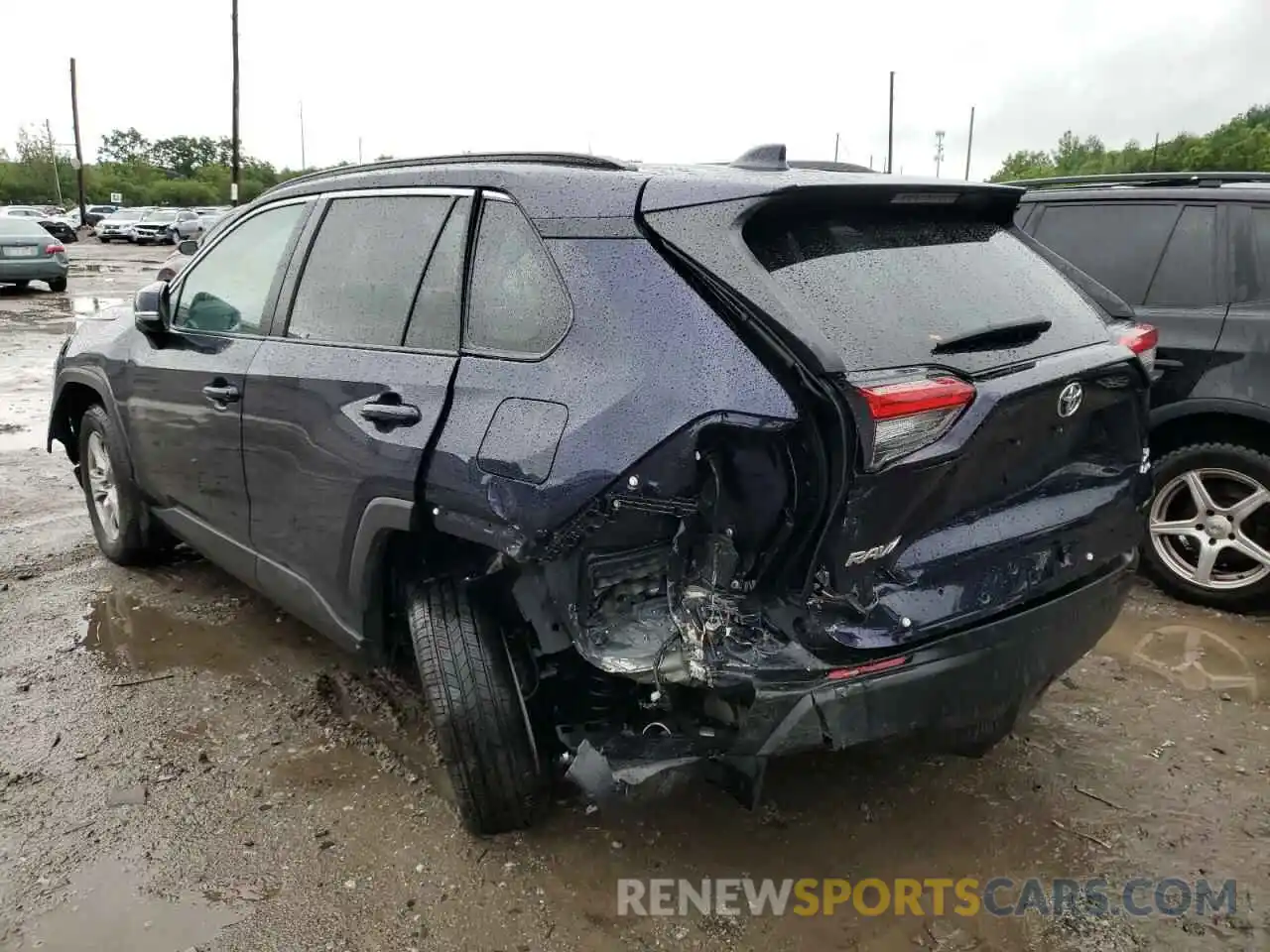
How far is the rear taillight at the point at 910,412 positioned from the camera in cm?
214

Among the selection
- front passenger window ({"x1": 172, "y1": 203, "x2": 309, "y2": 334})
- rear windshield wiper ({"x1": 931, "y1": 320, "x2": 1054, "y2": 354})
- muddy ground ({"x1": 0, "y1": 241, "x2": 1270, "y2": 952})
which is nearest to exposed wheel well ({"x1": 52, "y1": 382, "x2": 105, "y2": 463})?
front passenger window ({"x1": 172, "y1": 203, "x2": 309, "y2": 334})

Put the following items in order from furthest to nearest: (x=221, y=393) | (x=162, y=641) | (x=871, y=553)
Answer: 1. (x=162, y=641)
2. (x=221, y=393)
3. (x=871, y=553)

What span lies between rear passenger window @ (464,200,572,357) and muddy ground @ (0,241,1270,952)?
1382 mm

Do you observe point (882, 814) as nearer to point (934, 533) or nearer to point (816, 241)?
point (934, 533)

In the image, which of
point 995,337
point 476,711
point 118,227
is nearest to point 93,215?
point 118,227

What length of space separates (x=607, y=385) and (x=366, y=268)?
124cm

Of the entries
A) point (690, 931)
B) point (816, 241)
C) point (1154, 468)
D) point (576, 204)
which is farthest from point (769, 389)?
point (1154, 468)

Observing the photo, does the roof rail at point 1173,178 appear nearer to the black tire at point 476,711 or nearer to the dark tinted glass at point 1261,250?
the dark tinted glass at point 1261,250

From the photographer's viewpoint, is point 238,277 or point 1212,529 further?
point 1212,529

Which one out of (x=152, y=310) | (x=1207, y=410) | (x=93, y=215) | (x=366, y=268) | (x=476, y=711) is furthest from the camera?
(x=93, y=215)

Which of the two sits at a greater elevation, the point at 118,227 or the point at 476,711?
the point at 118,227

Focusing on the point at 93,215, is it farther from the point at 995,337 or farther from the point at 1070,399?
the point at 1070,399

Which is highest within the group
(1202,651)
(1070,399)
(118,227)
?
(118,227)

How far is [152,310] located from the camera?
3957 millimetres
